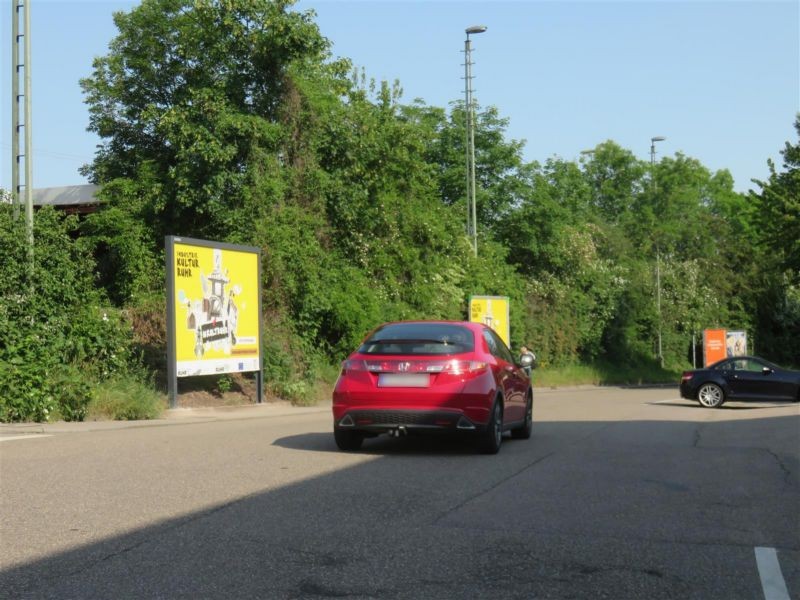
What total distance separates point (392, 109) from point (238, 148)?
823 centimetres

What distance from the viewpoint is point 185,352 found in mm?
19906

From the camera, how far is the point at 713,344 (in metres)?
54.0

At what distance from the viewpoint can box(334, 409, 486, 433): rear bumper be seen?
11.2m

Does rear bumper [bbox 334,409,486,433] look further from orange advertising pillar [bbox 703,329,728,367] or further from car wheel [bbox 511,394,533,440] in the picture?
orange advertising pillar [bbox 703,329,728,367]

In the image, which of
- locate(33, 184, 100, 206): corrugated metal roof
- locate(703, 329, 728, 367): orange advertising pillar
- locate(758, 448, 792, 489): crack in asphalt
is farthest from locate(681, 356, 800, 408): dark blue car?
locate(33, 184, 100, 206): corrugated metal roof

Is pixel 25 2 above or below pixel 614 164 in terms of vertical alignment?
below

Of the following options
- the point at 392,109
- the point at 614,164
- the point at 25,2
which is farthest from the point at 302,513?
the point at 614,164

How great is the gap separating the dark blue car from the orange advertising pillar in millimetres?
27312

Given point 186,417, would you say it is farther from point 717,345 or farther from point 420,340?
point 717,345

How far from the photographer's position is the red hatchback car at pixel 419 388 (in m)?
11.2

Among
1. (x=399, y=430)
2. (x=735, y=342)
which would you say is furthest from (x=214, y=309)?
(x=735, y=342)

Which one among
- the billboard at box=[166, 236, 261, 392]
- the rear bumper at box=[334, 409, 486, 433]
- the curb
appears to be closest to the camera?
the rear bumper at box=[334, 409, 486, 433]

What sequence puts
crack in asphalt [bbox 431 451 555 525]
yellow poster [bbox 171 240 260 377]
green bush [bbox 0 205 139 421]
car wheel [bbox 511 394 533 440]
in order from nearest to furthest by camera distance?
1. crack in asphalt [bbox 431 451 555 525]
2. car wheel [bbox 511 394 533 440]
3. green bush [bbox 0 205 139 421]
4. yellow poster [bbox 171 240 260 377]

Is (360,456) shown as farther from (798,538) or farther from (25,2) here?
(25,2)
